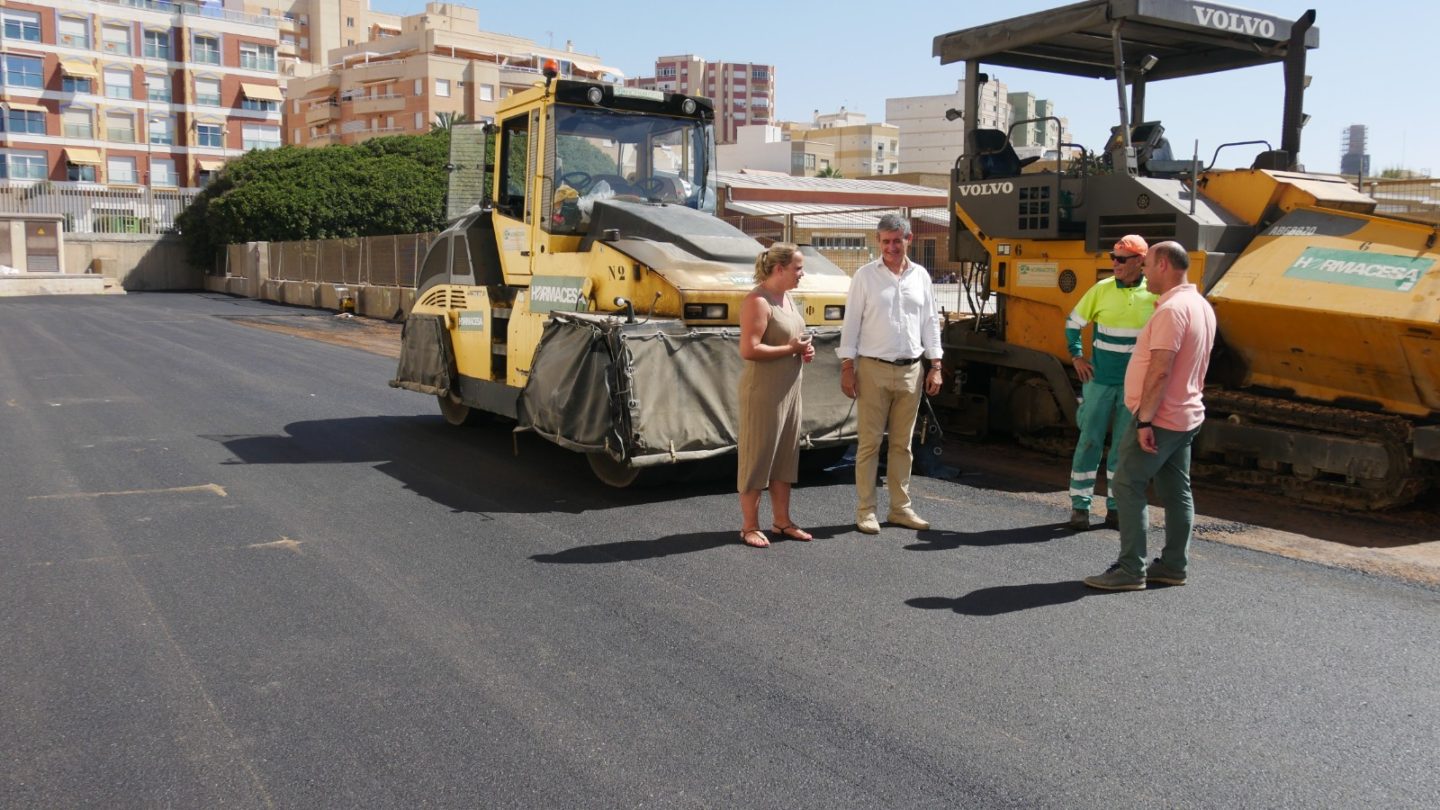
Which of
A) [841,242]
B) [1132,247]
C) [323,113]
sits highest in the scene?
[323,113]

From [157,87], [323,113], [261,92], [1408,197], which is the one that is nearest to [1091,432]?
[1408,197]

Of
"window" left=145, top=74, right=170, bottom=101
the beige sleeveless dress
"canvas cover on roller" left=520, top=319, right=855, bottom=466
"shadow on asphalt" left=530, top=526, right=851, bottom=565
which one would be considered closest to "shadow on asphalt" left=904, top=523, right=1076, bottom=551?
"shadow on asphalt" left=530, top=526, right=851, bottom=565

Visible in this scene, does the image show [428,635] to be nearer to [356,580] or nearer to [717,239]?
[356,580]

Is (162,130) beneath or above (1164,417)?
above

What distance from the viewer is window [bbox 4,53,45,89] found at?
66750 millimetres

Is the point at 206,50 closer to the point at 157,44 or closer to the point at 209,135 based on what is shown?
the point at 157,44

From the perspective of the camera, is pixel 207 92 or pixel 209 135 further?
pixel 209 135

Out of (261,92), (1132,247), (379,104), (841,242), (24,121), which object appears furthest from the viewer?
(379,104)

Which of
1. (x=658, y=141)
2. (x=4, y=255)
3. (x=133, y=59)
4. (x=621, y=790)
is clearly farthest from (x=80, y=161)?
(x=621, y=790)

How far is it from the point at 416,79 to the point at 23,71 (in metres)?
25.5

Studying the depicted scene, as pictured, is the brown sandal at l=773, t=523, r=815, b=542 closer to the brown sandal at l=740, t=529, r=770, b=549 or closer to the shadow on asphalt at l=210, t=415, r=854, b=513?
the brown sandal at l=740, t=529, r=770, b=549

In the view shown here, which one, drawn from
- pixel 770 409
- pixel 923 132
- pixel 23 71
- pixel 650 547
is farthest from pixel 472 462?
pixel 923 132

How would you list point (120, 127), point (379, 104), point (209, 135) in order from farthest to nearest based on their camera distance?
1. point (379, 104)
2. point (209, 135)
3. point (120, 127)

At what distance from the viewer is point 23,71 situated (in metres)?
67.4
